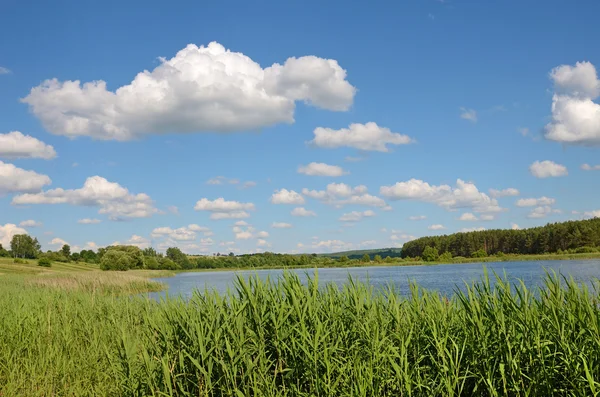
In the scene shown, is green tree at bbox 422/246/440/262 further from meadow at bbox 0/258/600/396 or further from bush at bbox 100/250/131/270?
meadow at bbox 0/258/600/396

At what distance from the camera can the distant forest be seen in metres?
95.9

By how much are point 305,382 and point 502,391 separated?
1976 mm

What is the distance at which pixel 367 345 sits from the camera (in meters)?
5.18

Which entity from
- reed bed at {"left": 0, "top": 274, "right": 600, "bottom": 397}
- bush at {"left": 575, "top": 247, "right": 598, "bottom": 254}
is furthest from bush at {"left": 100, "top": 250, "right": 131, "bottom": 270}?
bush at {"left": 575, "top": 247, "right": 598, "bottom": 254}

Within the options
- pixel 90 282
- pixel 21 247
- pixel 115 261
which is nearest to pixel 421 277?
pixel 90 282

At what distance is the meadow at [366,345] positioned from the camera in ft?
15.2

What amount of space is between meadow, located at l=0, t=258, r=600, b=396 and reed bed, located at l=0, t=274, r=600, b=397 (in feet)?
0.05

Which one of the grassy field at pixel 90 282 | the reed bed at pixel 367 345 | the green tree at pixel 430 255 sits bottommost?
the green tree at pixel 430 255

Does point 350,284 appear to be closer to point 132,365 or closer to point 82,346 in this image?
point 132,365

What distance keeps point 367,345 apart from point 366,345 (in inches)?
1.9

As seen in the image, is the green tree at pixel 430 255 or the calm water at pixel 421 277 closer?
the calm water at pixel 421 277

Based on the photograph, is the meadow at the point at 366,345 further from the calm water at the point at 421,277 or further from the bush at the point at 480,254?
the bush at the point at 480,254

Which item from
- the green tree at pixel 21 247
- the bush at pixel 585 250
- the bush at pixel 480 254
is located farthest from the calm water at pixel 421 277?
the green tree at pixel 21 247

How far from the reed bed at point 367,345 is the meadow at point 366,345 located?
16 mm
